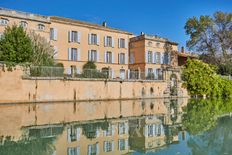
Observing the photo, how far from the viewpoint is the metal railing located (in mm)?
25688

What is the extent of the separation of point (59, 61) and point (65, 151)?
31.2 metres

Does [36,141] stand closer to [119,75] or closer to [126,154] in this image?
[126,154]


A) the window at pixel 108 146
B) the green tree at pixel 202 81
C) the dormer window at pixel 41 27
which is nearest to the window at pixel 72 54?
the dormer window at pixel 41 27

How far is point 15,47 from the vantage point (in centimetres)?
2633

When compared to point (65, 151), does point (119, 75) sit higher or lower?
higher

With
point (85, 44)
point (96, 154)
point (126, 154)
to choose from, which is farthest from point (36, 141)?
point (85, 44)

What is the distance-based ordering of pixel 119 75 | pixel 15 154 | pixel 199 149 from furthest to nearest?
pixel 119 75 < pixel 199 149 < pixel 15 154

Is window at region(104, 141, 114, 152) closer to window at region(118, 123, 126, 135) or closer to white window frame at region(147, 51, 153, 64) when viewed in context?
window at region(118, 123, 126, 135)

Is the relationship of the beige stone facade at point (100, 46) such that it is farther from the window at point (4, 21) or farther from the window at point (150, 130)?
the window at point (150, 130)

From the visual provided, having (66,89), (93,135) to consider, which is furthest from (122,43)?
(93,135)

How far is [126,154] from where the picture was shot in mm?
7902

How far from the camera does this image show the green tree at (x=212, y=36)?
1779 inches

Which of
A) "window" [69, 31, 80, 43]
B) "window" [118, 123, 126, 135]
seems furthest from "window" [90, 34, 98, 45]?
"window" [118, 123, 126, 135]

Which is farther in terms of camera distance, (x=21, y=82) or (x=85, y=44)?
(x=85, y=44)
